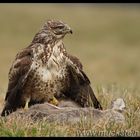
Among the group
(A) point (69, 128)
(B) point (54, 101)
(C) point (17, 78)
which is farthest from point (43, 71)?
(A) point (69, 128)

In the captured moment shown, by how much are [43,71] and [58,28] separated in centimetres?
63

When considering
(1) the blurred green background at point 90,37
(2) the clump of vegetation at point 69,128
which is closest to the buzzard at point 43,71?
(2) the clump of vegetation at point 69,128

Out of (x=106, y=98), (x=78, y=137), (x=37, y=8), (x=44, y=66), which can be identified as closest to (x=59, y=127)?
(x=78, y=137)

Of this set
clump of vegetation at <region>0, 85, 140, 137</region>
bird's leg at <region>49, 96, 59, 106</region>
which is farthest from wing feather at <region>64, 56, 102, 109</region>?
clump of vegetation at <region>0, 85, 140, 137</region>

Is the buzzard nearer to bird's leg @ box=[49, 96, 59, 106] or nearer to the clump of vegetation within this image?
bird's leg @ box=[49, 96, 59, 106]

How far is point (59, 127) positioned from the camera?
26.7 ft

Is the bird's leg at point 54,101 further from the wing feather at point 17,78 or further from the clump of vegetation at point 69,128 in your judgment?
the clump of vegetation at point 69,128

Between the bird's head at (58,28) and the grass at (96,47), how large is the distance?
4.38ft

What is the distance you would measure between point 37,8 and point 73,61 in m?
32.4

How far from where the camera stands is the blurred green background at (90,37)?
25.2 metres

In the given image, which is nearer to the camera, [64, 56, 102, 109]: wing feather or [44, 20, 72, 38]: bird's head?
[44, 20, 72, 38]: bird's head

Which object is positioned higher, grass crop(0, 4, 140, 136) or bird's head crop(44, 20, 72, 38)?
bird's head crop(44, 20, 72, 38)

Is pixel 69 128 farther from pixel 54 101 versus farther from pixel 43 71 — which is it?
pixel 54 101

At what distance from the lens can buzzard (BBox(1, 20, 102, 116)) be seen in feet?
30.2
